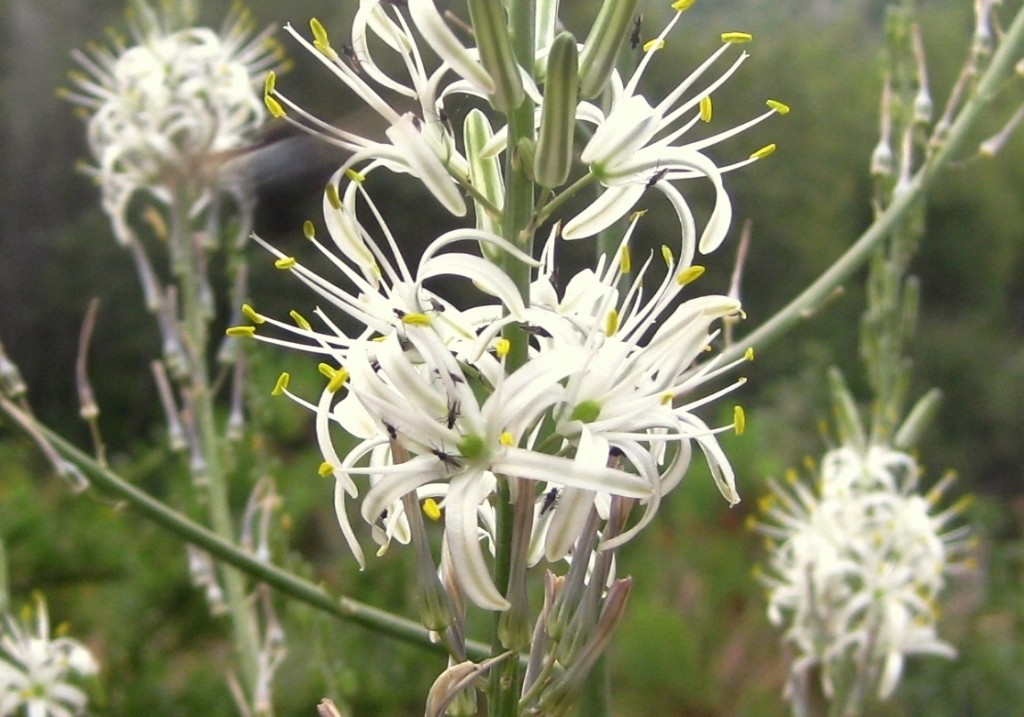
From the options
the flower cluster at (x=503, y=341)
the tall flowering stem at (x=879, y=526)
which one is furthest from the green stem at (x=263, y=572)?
the tall flowering stem at (x=879, y=526)

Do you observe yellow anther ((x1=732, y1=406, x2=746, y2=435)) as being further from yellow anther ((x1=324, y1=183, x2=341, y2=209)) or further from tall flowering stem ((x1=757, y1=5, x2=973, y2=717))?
tall flowering stem ((x1=757, y1=5, x2=973, y2=717))

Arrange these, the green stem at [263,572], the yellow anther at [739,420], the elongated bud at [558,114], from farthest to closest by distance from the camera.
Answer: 1. the green stem at [263,572]
2. the yellow anther at [739,420]
3. the elongated bud at [558,114]

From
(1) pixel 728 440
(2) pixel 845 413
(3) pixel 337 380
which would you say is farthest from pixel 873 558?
(1) pixel 728 440

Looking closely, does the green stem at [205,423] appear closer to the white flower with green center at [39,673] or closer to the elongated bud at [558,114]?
the white flower with green center at [39,673]

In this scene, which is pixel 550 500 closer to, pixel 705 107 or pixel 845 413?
pixel 705 107

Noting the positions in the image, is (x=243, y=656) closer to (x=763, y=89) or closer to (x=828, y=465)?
(x=828, y=465)

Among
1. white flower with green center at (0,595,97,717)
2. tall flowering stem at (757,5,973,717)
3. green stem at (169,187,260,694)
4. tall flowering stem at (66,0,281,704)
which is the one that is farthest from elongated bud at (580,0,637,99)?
white flower with green center at (0,595,97,717)

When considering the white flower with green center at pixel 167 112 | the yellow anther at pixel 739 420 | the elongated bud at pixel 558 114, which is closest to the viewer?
the elongated bud at pixel 558 114
